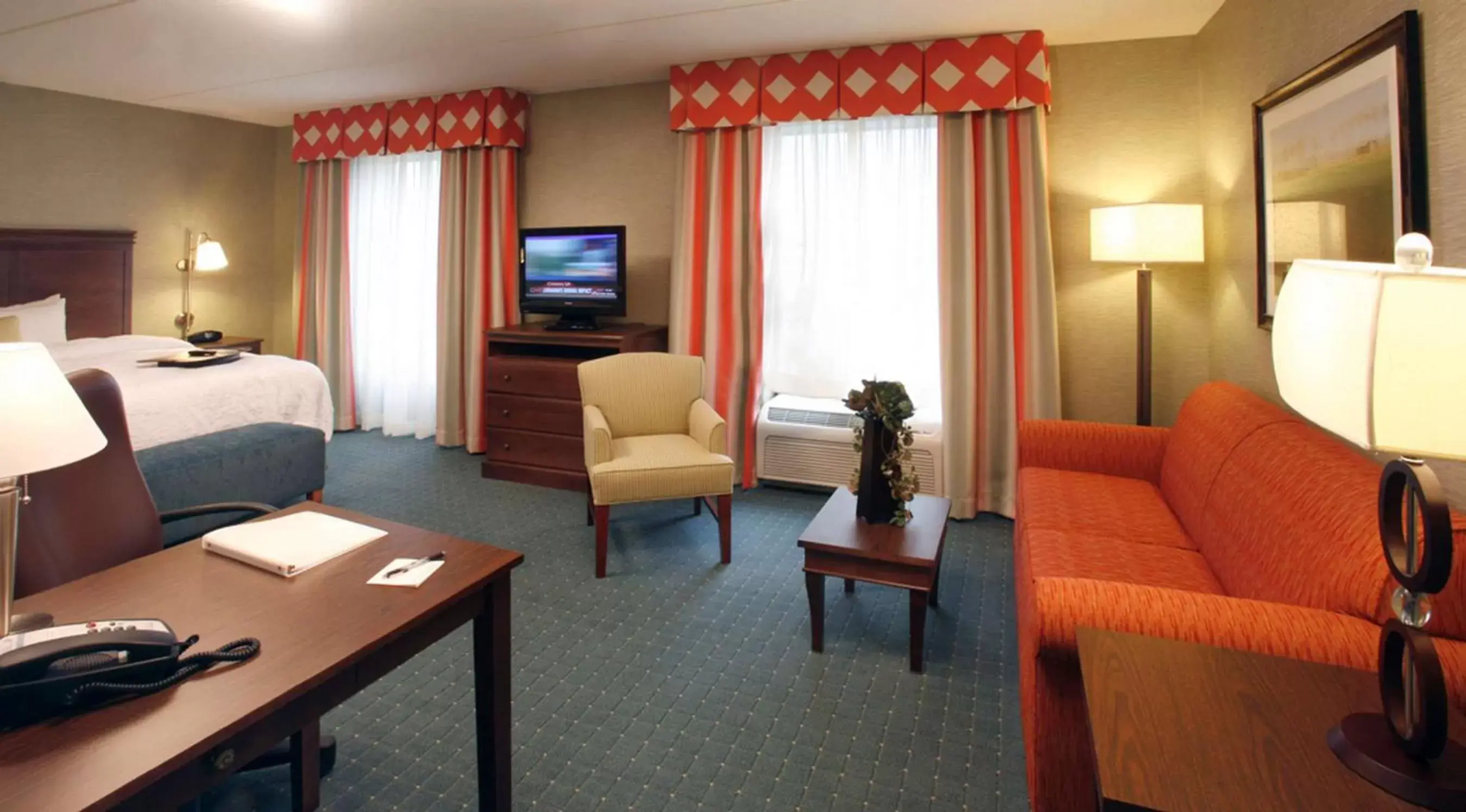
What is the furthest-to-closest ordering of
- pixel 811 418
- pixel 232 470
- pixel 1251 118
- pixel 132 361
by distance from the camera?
pixel 811 418
pixel 132 361
pixel 232 470
pixel 1251 118

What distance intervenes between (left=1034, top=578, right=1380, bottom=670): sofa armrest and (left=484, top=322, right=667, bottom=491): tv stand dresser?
3.12 m

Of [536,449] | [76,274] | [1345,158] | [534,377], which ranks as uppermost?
[76,274]

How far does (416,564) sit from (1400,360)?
1.56 metres

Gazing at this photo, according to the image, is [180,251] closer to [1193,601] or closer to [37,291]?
[37,291]

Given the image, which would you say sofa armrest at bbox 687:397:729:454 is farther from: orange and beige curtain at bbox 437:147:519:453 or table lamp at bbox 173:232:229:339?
table lamp at bbox 173:232:229:339

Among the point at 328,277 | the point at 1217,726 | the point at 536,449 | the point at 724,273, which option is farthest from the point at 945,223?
the point at 328,277

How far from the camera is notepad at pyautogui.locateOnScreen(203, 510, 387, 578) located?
1.45m

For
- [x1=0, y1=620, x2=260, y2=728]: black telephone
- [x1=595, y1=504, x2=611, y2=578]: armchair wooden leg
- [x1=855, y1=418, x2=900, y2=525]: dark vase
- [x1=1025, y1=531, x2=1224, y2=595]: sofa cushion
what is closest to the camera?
[x1=0, y1=620, x2=260, y2=728]: black telephone

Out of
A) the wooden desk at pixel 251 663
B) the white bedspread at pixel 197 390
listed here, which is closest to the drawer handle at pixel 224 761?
the wooden desk at pixel 251 663

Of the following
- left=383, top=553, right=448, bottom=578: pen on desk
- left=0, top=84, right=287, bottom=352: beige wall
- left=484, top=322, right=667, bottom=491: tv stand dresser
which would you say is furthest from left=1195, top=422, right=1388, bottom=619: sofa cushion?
left=0, top=84, right=287, bottom=352: beige wall

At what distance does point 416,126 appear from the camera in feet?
16.8

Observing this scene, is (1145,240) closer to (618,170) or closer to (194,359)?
(618,170)

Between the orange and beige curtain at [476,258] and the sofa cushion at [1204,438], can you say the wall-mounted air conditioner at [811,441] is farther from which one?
the orange and beige curtain at [476,258]

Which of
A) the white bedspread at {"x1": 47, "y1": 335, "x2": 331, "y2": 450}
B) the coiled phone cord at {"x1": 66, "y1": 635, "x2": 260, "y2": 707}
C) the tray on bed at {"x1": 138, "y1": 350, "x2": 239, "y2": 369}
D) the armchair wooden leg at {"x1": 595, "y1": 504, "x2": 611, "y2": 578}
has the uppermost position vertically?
the tray on bed at {"x1": 138, "y1": 350, "x2": 239, "y2": 369}
